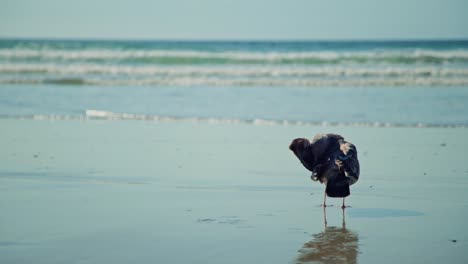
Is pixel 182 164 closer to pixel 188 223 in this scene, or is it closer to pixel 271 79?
pixel 188 223

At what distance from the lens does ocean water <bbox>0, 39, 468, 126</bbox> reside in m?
16.3

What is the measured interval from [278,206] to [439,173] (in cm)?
257

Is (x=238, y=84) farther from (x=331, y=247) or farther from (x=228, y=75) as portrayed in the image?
(x=331, y=247)

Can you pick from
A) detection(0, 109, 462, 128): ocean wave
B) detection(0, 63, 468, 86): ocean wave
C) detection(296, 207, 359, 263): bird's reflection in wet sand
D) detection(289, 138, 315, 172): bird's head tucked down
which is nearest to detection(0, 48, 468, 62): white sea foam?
detection(0, 63, 468, 86): ocean wave

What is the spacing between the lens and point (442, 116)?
50.3 feet

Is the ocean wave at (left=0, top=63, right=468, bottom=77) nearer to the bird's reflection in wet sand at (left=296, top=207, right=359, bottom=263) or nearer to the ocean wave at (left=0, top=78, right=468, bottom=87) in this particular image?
the ocean wave at (left=0, top=78, right=468, bottom=87)

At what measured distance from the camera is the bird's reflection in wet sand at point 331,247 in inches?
210

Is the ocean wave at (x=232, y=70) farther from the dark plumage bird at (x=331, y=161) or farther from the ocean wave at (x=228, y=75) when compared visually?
the dark plumage bird at (x=331, y=161)

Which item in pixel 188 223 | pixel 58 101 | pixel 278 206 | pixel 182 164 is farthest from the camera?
pixel 58 101

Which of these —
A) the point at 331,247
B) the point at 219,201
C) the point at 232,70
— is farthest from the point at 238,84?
the point at 331,247

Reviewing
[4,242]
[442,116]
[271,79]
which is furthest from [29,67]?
[4,242]

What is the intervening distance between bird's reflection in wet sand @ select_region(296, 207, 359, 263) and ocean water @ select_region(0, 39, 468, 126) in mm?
8422

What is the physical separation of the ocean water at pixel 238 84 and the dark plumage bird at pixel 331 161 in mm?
7298

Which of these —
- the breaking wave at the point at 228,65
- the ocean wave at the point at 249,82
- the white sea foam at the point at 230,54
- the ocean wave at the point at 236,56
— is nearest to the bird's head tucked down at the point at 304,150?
the ocean wave at the point at 249,82
